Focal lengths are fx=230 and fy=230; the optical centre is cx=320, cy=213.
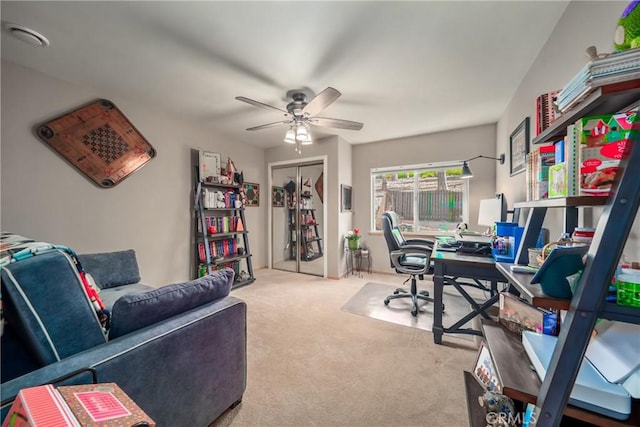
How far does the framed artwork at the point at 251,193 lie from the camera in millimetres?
4308

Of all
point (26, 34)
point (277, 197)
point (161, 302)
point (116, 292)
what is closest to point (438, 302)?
point (161, 302)

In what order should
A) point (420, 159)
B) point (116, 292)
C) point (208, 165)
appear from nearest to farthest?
point (116, 292) < point (208, 165) < point (420, 159)

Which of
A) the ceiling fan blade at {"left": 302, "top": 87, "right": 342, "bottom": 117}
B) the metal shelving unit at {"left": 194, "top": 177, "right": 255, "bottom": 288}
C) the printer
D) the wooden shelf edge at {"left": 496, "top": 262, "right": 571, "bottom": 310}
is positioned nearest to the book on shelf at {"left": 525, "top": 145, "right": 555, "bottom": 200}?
the wooden shelf edge at {"left": 496, "top": 262, "right": 571, "bottom": 310}

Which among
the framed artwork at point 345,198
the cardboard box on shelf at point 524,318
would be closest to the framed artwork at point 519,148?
the cardboard box on shelf at point 524,318

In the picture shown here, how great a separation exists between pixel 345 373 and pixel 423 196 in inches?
128

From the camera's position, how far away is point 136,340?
0.95 metres

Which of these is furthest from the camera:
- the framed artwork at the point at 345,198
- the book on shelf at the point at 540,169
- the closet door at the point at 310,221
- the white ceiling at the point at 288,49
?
the closet door at the point at 310,221

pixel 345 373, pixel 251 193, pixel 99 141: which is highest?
pixel 99 141

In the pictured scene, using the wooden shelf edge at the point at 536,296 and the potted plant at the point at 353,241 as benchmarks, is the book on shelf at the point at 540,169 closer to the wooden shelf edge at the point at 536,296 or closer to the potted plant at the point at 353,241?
the wooden shelf edge at the point at 536,296

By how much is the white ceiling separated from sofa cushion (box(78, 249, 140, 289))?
1761 mm

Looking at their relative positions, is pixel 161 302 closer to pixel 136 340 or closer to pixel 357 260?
pixel 136 340

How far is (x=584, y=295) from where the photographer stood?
21.7 inches

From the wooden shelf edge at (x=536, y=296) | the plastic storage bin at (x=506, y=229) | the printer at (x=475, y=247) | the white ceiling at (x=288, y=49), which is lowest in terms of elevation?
the printer at (x=475, y=247)

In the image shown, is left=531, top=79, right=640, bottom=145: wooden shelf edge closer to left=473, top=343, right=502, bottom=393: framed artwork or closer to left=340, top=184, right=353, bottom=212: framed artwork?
left=473, top=343, right=502, bottom=393: framed artwork
